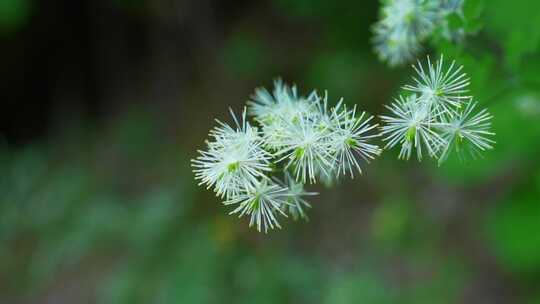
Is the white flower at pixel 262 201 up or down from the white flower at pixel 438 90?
→ down

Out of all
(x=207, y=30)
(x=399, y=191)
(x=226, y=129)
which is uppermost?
(x=207, y=30)

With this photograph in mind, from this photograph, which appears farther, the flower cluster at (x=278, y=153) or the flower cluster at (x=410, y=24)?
the flower cluster at (x=410, y=24)

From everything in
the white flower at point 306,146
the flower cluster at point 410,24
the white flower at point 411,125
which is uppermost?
the flower cluster at point 410,24

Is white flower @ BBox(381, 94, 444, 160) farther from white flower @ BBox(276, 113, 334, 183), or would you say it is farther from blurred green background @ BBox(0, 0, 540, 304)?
blurred green background @ BBox(0, 0, 540, 304)

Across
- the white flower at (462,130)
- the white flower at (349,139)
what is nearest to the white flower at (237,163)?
the white flower at (349,139)

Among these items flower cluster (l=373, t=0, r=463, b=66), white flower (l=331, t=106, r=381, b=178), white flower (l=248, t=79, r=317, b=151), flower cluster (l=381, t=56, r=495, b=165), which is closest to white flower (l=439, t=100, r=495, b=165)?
flower cluster (l=381, t=56, r=495, b=165)

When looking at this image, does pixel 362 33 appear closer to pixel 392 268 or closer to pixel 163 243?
pixel 392 268

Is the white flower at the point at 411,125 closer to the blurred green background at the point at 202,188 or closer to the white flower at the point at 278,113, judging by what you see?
the white flower at the point at 278,113

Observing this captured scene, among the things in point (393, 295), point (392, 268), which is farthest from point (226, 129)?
point (392, 268)
